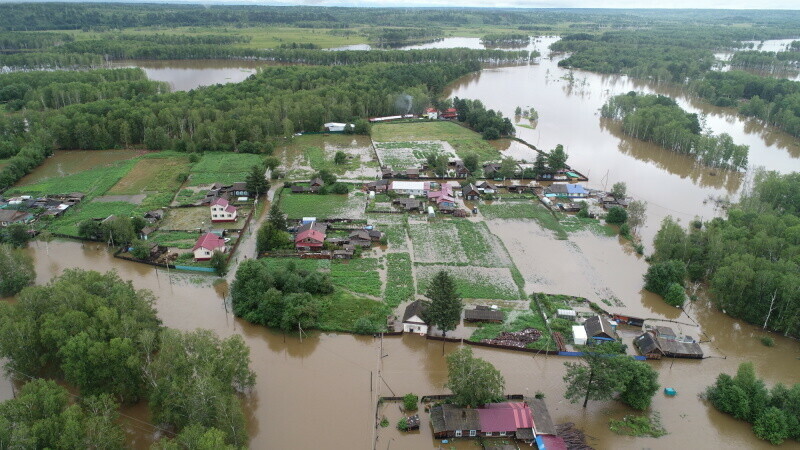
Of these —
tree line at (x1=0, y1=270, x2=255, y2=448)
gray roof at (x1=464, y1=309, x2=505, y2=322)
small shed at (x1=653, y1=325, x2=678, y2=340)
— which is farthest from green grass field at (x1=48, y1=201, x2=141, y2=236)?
small shed at (x1=653, y1=325, x2=678, y2=340)

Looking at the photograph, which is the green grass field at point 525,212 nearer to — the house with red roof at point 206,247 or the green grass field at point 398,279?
the green grass field at point 398,279

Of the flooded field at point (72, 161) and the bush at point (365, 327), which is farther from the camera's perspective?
the flooded field at point (72, 161)

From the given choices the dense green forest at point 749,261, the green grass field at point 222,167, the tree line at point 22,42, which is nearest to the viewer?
the dense green forest at point 749,261

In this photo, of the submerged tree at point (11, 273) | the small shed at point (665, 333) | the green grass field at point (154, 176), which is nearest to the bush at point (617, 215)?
the small shed at point (665, 333)

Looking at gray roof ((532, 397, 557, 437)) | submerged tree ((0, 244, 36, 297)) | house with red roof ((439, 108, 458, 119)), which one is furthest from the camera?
house with red roof ((439, 108, 458, 119))

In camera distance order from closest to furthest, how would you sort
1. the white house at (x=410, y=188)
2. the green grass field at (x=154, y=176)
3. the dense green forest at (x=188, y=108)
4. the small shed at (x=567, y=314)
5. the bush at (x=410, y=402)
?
the bush at (x=410, y=402), the small shed at (x=567, y=314), the green grass field at (x=154, y=176), the white house at (x=410, y=188), the dense green forest at (x=188, y=108)

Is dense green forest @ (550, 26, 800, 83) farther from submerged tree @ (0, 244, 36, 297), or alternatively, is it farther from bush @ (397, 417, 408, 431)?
submerged tree @ (0, 244, 36, 297)

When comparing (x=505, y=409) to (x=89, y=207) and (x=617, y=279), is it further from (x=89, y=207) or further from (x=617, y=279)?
(x=89, y=207)

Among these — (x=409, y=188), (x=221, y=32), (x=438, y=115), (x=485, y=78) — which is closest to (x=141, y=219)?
(x=409, y=188)
